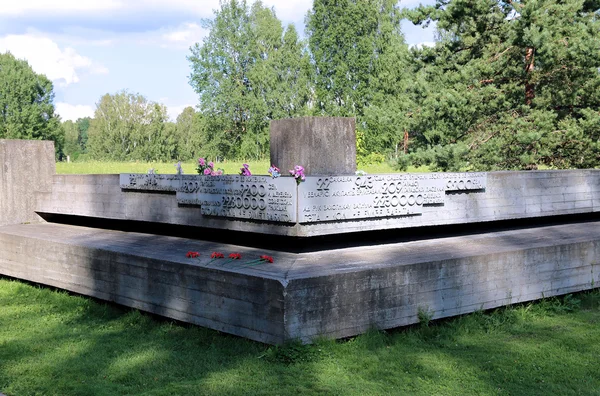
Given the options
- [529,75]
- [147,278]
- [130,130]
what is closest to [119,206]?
[147,278]

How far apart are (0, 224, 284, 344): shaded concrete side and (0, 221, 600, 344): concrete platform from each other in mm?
12

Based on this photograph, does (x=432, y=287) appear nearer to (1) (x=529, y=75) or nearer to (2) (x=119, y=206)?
(2) (x=119, y=206)

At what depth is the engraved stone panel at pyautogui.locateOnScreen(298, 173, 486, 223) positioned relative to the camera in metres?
6.14

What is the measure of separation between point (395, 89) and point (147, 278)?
2967cm

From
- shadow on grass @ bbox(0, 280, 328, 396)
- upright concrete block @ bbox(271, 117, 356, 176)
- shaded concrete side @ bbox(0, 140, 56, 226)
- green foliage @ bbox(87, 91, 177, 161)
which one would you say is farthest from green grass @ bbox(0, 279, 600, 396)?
green foliage @ bbox(87, 91, 177, 161)

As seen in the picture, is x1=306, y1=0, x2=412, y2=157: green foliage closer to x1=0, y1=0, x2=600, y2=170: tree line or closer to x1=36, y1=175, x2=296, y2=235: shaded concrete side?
x1=0, y1=0, x2=600, y2=170: tree line

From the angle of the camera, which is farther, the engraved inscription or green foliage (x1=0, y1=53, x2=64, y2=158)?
green foliage (x1=0, y1=53, x2=64, y2=158)

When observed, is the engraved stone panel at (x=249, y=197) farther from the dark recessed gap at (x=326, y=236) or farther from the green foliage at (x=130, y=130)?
the green foliage at (x=130, y=130)

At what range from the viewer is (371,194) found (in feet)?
21.5

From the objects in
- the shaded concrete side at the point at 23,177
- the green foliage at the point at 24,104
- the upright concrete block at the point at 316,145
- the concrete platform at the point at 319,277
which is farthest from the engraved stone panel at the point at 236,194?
the green foliage at the point at 24,104

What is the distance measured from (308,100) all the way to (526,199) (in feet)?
102

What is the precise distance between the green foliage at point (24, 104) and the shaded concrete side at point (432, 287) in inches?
1725

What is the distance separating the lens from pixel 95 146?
54219 mm

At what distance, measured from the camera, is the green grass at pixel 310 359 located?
188 inches
